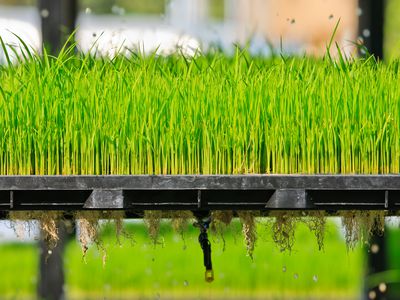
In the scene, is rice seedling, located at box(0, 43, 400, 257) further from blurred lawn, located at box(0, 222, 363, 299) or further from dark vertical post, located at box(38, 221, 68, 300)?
blurred lawn, located at box(0, 222, 363, 299)

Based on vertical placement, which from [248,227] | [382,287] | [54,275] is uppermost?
[248,227]

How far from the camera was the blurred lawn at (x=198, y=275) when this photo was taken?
6180 millimetres

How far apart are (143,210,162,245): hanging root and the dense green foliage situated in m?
0.17

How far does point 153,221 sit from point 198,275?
9.60 feet

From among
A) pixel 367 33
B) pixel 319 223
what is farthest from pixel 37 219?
pixel 367 33

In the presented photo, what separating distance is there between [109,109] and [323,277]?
331 centimetres

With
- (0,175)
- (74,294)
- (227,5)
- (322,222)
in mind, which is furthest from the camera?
(227,5)

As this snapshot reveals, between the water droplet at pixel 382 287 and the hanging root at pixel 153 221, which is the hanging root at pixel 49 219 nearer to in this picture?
the hanging root at pixel 153 221

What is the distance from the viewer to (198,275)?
6.36 m

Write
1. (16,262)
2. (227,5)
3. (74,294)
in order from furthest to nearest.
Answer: (227,5) → (16,262) → (74,294)

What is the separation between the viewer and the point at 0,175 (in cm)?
329

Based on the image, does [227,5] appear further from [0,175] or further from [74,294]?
[0,175]

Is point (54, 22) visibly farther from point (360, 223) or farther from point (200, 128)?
point (360, 223)

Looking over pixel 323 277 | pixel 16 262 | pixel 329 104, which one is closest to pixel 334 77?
pixel 329 104
